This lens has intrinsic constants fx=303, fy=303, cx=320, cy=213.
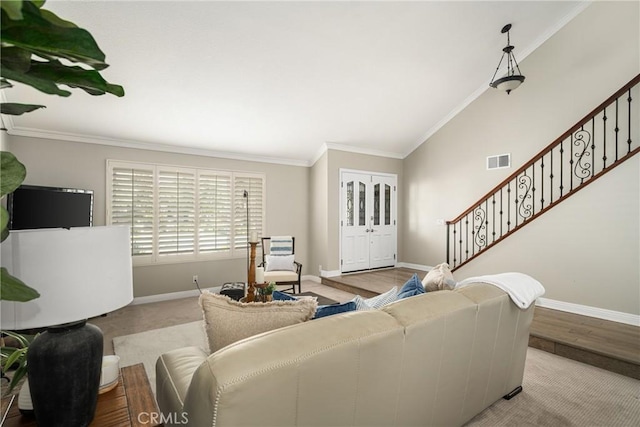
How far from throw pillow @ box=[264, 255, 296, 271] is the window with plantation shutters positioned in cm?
84

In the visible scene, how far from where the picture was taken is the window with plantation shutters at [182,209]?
174 inches

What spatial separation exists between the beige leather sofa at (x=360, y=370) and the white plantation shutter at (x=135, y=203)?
3.49 meters

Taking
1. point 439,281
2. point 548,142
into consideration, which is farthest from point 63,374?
point 548,142

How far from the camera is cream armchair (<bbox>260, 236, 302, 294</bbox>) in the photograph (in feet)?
14.6

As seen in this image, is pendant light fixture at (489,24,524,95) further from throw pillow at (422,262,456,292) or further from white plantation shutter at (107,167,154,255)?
white plantation shutter at (107,167,154,255)

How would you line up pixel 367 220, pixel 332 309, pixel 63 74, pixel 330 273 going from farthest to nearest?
1. pixel 367 220
2. pixel 330 273
3. pixel 332 309
4. pixel 63 74

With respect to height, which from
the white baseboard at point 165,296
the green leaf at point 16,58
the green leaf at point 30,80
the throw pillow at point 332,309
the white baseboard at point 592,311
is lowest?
the white baseboard at point 165,296

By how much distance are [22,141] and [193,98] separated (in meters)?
2.22

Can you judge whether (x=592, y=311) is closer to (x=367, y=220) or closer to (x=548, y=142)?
(x=548, y=142)

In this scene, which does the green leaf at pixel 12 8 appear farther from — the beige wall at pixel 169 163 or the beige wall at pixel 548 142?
the beige wall at pixel 548 142

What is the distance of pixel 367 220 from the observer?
6.26 meters

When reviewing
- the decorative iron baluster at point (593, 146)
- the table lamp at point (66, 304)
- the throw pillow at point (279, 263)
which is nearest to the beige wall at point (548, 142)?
the decorative iron baluster at point (593, 146)

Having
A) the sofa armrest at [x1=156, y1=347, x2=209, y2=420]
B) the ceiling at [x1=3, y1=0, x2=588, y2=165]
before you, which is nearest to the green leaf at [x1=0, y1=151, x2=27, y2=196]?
the sofa armrest at [x1=156, y1=347, x2=209, y2=420]

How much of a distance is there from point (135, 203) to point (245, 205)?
1.68 m
